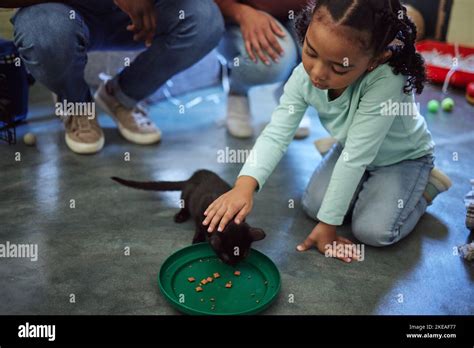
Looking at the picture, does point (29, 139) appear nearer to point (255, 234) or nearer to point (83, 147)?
point (83, 147)

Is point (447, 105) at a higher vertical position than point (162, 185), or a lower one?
lower

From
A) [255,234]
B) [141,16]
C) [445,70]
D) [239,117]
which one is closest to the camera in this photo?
[255,234]

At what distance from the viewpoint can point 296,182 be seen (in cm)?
174

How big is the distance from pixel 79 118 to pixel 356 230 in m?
1.05

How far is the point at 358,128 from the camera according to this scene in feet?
4.24

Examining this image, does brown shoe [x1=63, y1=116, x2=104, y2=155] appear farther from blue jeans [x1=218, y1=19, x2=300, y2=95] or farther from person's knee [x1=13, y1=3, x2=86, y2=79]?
blue jeans [x1=218, y1=19, x2=300, y2=95]

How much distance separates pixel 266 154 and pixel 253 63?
0.69 m

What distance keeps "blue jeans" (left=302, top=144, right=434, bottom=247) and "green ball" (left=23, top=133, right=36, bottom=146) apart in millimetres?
987

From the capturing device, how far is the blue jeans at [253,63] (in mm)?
1928

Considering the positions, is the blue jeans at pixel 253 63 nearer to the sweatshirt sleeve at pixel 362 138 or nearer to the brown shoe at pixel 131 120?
the brown shoe at pixel 131 120

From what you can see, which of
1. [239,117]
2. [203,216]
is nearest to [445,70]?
[239,117]

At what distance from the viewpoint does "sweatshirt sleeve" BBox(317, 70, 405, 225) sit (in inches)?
49.9

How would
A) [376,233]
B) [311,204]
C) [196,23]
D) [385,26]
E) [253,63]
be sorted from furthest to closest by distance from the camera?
[253,63] < [196,23] < [311,204] < [376,233] < [385,26]
